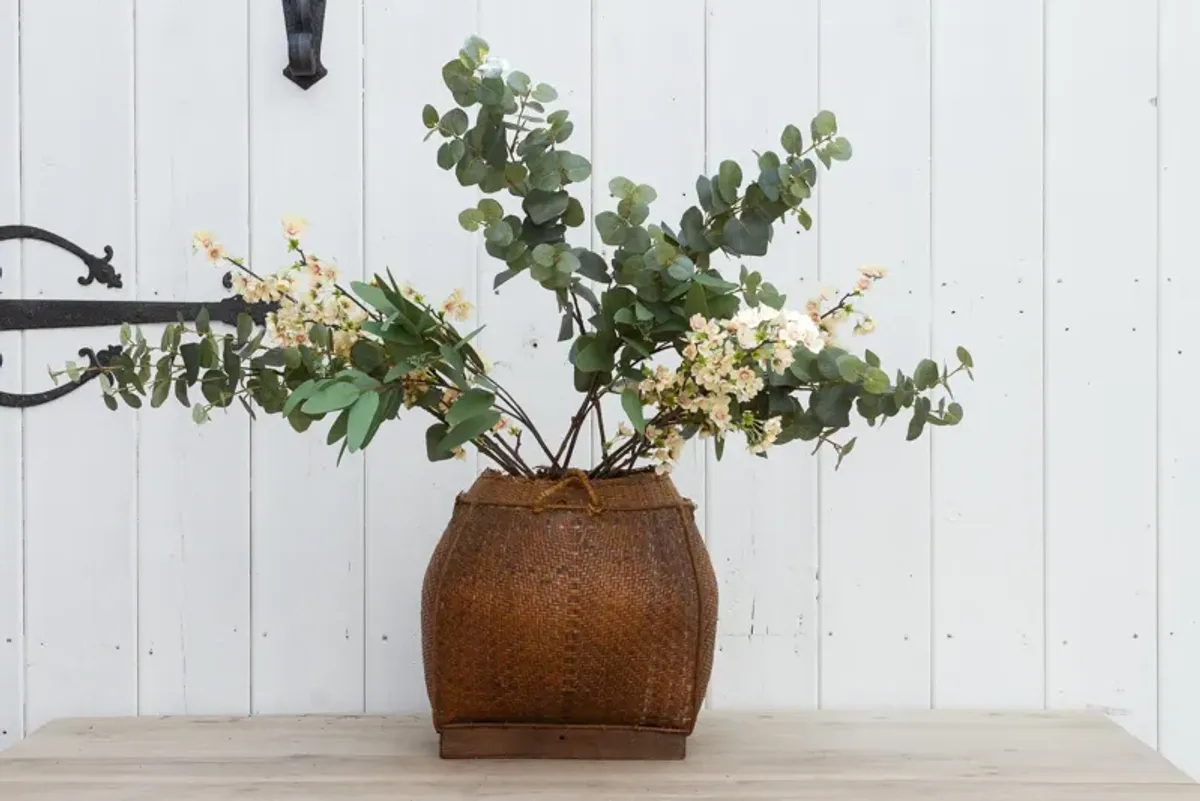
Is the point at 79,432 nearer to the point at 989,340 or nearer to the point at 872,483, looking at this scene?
the point at 872,483

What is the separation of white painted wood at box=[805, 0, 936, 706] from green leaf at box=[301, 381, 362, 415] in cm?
60

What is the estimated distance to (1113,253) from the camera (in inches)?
48.9

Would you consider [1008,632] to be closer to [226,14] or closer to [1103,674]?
[1103,674]

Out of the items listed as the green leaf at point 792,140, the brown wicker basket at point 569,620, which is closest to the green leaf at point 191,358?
the brown wicker basket at point 569,620

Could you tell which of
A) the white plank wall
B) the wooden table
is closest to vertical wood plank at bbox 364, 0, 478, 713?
the white plank wall

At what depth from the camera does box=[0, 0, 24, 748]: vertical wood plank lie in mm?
1231

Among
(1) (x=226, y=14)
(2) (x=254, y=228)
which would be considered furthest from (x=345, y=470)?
(1) (x=226, y=14)

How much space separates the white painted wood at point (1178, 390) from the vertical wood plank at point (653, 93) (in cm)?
51

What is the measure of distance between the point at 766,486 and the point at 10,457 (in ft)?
2.70

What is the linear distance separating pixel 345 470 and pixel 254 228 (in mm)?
281

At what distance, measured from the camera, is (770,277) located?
48.5 inches

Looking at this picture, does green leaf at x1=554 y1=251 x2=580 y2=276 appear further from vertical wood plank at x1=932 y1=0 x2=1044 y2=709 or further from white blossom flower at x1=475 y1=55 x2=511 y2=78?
vertical wood plank at x1=932 y1=0 x2=1044 y2=709

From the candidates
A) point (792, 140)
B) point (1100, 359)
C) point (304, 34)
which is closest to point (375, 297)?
point (792, 140)

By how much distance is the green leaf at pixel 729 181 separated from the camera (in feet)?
2.96
